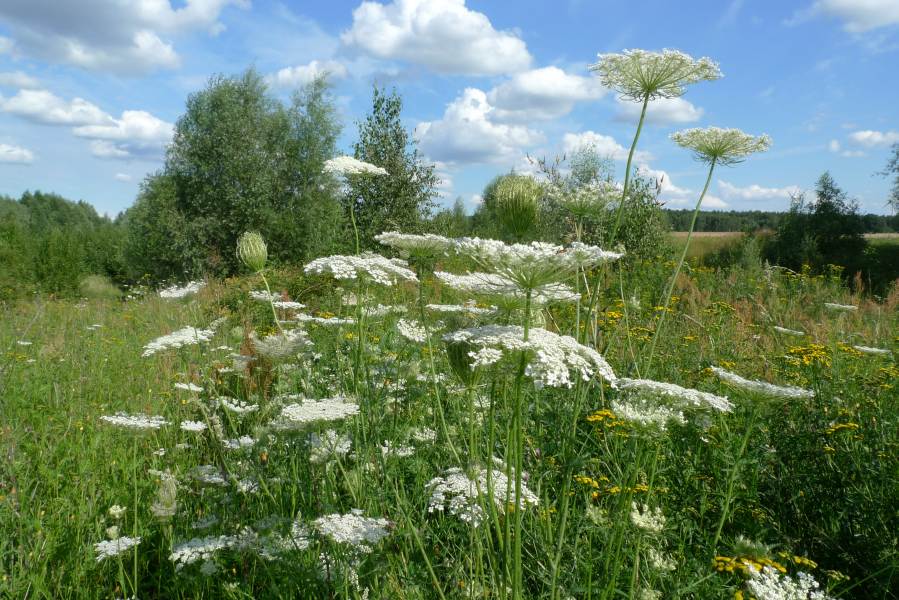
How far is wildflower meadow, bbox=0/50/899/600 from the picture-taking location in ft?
6.08

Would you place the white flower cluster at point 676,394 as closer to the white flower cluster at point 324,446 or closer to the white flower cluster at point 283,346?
the white flower cluster at point 324,446

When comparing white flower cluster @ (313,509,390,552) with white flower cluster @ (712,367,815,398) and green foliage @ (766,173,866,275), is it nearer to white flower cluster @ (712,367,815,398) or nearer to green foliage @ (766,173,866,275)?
white flower cluster @ (712,367,815,398)

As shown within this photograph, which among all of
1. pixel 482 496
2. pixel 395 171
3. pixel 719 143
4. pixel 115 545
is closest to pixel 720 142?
pixel 719 143

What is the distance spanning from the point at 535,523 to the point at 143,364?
5728 millimetres

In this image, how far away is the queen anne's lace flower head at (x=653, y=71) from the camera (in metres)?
2.44

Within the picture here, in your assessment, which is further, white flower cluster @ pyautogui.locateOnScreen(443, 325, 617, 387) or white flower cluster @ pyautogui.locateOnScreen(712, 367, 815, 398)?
white flower cluster @ pyautogui.locateOnScreen(712, 367, 815, 398)

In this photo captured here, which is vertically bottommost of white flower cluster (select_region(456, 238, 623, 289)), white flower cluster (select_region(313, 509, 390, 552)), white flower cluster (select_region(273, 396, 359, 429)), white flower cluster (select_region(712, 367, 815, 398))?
white flower cluster (select_region(313, 509, 390, 552))

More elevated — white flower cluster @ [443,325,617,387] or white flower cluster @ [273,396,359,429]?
white flower cluster @ [443,325,617,387]

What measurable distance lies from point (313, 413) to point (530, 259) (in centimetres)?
105

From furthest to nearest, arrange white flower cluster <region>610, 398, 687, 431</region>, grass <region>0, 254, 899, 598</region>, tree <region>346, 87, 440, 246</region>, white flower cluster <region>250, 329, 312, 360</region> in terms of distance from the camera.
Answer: tree <region>346, 87, 440, 246</region>
white flower cluster <region>250, 329, 312, 360</region>
grass <region>0, 254, 899, 598</region>
white flower cluster <region>610, 398, 687, 431</region>

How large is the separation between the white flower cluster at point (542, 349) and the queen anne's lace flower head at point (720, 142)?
182 centimetres

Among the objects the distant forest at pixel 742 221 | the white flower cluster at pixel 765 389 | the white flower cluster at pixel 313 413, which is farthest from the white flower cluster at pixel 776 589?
the distant forest at pixel 742 221

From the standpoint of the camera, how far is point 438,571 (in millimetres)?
2439

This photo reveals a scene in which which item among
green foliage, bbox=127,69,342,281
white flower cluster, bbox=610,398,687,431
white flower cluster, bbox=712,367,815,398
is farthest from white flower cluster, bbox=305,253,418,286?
green foliage, bbox=127,69,342,281
